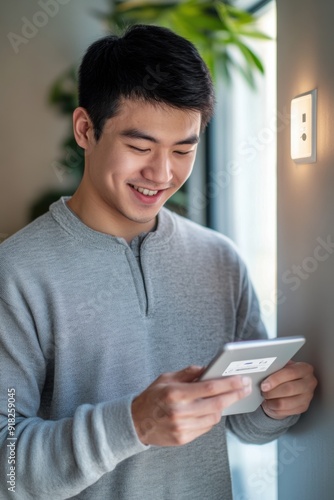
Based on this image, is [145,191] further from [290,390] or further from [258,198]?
[258,198]

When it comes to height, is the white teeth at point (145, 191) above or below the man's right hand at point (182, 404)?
above

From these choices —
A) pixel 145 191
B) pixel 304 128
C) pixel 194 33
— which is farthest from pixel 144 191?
pixel 194 33

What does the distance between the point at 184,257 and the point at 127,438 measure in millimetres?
497

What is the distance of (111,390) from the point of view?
4.25 feet

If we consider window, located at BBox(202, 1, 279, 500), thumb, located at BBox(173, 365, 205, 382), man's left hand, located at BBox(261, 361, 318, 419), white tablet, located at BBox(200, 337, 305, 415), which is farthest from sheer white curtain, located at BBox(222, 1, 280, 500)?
thumb, located at BBox(173, 365, 205, 382)

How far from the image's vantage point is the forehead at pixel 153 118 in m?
1.23

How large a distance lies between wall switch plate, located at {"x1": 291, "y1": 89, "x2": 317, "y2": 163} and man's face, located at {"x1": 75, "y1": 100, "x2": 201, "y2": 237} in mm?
193

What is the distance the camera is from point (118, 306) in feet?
4.34

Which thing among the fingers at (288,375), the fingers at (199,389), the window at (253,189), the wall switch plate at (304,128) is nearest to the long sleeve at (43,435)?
the fingers at (199,389)

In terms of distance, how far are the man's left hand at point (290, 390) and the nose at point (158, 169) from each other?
1.41 ft

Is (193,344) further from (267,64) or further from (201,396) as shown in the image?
(267,64)

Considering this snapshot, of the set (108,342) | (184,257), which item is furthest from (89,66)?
(108,342)

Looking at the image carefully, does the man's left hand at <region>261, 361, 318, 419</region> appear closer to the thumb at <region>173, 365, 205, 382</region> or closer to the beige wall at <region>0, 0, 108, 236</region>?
the thumb at <region>173, 365, 205, 382</region>

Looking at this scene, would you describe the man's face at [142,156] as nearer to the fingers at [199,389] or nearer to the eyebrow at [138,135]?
the eyebrow at [138,135]
